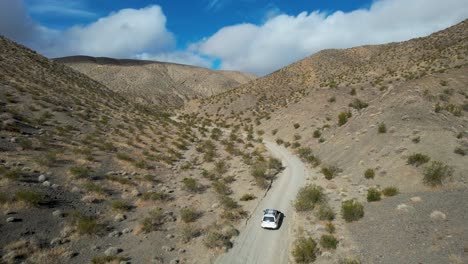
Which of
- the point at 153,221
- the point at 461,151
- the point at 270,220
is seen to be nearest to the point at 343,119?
the point at 461,151

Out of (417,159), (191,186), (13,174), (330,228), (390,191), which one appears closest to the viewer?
(330,228)

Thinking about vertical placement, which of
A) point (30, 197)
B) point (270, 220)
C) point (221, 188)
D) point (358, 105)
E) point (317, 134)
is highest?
point (358, 105)

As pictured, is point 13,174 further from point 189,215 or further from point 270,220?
point 270,220

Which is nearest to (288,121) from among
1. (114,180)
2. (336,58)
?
(114,180)

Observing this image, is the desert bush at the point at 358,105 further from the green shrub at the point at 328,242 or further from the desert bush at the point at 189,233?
the desert bush at the point at 189,233

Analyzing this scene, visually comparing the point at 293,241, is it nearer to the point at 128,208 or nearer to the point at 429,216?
the point at 429,216

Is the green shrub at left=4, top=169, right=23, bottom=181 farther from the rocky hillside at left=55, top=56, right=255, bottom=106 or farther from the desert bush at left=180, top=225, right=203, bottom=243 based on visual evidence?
the rocky hillside at left=55, top=56, right=255, bottom=106

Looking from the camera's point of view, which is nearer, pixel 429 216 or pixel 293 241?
pixel 429 216

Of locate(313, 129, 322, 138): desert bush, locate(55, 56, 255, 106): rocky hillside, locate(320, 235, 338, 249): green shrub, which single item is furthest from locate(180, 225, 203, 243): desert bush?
locate(55, 56, 255, 106): rocky hillside
